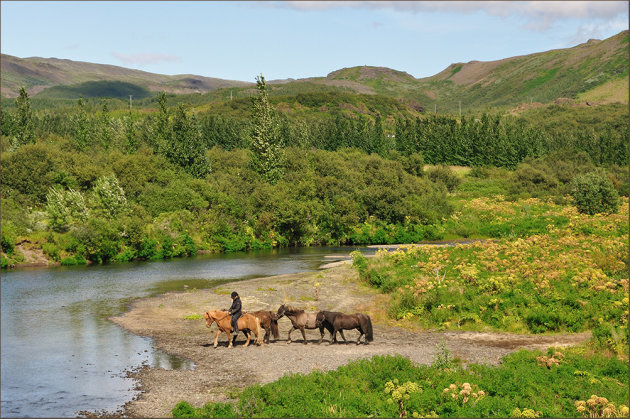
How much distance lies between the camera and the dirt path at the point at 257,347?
22.8m

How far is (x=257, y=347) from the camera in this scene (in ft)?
94.2

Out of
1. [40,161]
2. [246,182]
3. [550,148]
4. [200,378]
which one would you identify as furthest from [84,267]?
[550,148]

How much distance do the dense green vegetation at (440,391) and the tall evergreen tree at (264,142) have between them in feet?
242

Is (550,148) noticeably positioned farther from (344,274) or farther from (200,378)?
(200,378)

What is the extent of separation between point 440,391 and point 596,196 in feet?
236

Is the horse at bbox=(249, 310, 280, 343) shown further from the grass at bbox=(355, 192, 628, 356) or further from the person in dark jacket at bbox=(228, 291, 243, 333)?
the grass at bbox=(355, 192, 628, 356)

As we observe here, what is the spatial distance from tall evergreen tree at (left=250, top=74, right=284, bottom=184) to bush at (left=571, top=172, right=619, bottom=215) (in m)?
49.4

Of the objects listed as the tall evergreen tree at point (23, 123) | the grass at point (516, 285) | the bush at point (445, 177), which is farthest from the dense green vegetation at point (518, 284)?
the tall evergreen tree at point (23, 123)

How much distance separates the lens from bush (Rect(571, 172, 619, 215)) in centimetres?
8048

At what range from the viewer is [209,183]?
8731 centimetres

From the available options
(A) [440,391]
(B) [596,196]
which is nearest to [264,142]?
(B) [596,196]

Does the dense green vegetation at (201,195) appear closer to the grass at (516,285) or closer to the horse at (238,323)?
the grass at (516,285)

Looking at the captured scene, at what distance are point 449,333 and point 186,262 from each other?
41.0 m

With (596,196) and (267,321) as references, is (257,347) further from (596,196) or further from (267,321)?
(596,196)
